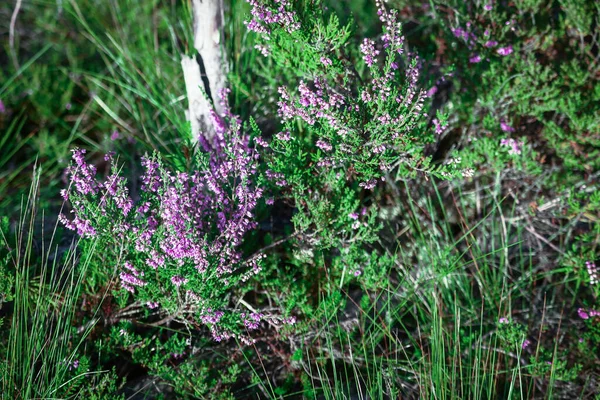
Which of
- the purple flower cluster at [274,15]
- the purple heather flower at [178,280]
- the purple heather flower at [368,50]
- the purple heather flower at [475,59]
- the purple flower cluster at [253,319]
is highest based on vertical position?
the purple flower cluster at [274,15]

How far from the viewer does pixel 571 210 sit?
302 centimetres

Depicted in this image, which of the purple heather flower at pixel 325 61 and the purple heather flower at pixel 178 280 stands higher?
the purple heather flower at pixel 325 61

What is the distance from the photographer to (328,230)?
8.69 ft

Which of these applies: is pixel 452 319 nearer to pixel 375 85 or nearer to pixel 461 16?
pixel 375 85

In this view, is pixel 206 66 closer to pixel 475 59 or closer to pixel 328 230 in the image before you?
pixel 328 230

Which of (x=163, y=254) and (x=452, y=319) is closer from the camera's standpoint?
(x=163, y=254)

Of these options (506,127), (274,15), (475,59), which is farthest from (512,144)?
(274,15)

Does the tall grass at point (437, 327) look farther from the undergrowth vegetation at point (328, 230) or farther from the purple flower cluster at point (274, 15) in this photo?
the purple flower cluster at point (274, 15)

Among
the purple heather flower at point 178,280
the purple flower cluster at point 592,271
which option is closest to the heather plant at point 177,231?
the purple heather flower at point 178,280

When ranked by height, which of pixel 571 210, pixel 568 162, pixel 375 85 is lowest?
pixel 571 210

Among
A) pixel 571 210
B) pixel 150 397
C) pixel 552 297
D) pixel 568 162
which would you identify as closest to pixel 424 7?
pixel 568 162

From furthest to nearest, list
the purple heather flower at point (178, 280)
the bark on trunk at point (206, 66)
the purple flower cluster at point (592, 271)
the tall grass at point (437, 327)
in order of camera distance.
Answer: the bark on trunk at point (206, 66), the purple flower cluster at point (592, 271), the tall grass at point (437, 327), the purple heather flower at point (178, 280)

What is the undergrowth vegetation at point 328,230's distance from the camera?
2.40m

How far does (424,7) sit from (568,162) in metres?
1.35
